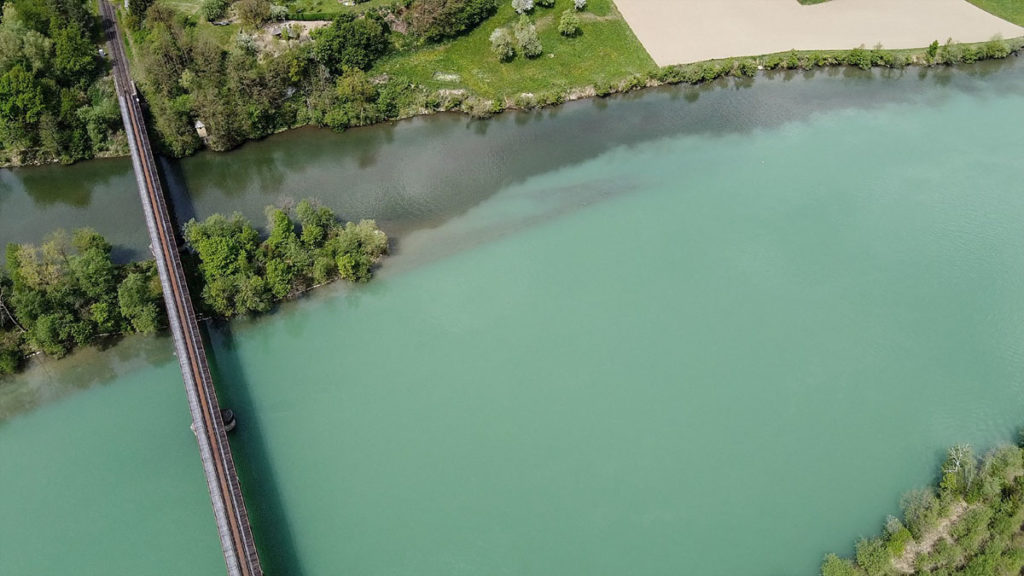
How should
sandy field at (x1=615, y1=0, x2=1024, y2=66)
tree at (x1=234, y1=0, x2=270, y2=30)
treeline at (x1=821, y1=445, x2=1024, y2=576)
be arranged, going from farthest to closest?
sandy field at (x1=615, y1=0, x2=1024, y2=66), tree at (x1=234, y1=0, x2=270, y2=30), treeline at (x1=821, y1=445, x2=1024, y2=576)

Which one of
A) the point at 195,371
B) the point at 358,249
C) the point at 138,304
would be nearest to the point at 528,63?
the point at 358,249

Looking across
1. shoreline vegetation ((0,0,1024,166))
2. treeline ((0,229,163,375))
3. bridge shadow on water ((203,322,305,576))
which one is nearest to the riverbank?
shoreline vegetation ((0,0,1024,166))

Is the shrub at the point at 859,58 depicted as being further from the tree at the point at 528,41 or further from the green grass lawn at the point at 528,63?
the tree at the point at 528,41

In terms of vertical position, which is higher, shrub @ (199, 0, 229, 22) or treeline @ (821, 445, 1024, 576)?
shrub @ (199, 0, 229, 22)

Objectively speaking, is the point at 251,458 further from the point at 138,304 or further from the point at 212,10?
the point at 212,10

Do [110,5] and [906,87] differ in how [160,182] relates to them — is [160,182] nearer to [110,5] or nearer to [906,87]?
[110,5]

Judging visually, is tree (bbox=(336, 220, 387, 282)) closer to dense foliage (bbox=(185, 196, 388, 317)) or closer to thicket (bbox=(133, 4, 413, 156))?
dense foliage (bbox=(185, 196, 388, 317))

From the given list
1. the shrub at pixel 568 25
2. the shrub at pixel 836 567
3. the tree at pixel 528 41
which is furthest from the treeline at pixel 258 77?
the shrub at pixel 836 567

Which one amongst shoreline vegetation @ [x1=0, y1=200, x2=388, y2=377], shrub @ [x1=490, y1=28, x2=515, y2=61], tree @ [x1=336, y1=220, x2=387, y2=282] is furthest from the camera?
shrub @ [x1=490, y1=28, x2=515, y2=61]

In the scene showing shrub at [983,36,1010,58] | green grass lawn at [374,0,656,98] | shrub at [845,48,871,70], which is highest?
green grass lawn at [374,0,656,98]
